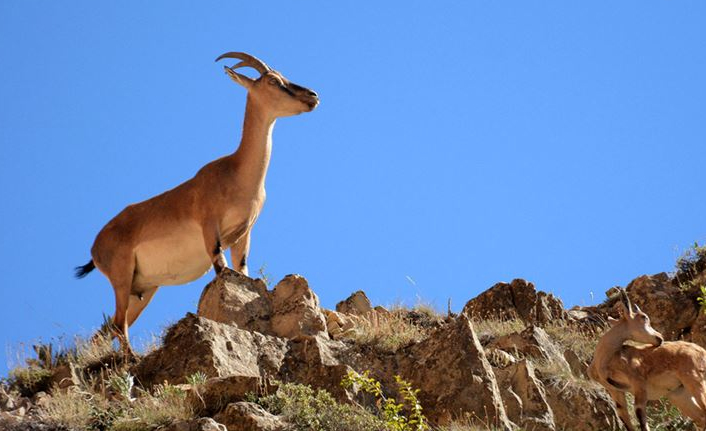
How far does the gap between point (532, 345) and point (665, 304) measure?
2.62 meters

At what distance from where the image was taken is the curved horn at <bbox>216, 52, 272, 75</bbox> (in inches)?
659

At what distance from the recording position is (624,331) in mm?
11969

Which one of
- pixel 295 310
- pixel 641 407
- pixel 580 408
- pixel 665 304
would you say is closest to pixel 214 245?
pixel 295 310

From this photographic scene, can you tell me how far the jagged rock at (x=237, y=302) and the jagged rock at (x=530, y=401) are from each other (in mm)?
2961

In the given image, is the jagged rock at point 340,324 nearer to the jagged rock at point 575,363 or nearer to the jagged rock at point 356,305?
the jagged rock at point 356,305

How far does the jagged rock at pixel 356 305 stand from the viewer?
16375mm

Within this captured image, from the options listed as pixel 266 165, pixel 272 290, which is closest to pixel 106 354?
pixel 272 290

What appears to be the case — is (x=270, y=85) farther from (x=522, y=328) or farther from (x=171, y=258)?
(x=522, y=328)

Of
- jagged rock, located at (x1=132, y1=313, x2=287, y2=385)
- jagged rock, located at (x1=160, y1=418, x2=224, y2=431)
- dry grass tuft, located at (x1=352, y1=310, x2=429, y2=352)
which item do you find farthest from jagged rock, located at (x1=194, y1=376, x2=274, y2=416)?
dry grass tuft, located at (x1=352, y1=310, x2=429, y2=352)

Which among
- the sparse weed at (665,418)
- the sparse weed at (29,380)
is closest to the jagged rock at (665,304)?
the sparse weed at (665,418)

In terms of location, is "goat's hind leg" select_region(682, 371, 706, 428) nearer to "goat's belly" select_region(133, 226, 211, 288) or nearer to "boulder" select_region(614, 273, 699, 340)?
"boulder" select_region(614, 273, 699, 340)

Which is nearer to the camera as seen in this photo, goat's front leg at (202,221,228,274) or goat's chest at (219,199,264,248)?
goat's front leg at (202,221,228,274)

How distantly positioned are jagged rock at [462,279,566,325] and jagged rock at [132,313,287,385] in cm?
436

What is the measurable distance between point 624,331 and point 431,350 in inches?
86.3
